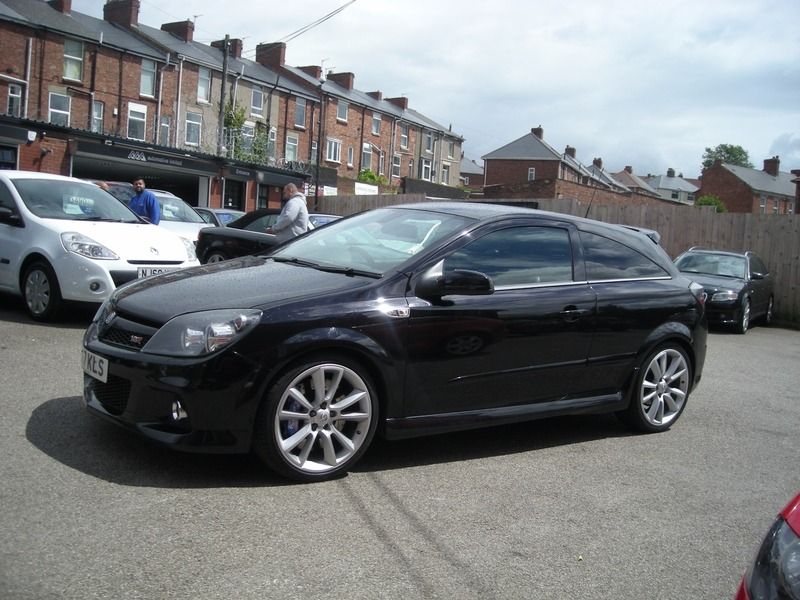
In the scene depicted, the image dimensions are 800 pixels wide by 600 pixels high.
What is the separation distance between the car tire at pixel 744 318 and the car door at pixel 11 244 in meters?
11.7

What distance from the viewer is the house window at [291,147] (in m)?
49.8

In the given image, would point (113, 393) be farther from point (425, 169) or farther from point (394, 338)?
point (425, 169)

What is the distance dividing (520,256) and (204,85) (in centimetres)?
4143

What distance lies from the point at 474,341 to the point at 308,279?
108 centimetres

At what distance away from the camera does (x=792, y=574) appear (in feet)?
6.59

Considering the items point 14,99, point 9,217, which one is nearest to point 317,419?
point 9,217

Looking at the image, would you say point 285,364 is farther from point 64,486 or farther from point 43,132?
point 43,132

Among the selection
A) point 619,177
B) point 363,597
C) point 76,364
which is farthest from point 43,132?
point 619,177

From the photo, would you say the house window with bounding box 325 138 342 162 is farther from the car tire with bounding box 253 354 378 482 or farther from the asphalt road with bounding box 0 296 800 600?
the car tire with bounding box 253 354 378 482

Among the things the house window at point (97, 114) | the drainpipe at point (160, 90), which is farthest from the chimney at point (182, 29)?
the house window at point (97, 114)

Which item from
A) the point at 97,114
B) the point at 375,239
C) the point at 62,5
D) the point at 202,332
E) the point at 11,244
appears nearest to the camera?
the point at 202,332

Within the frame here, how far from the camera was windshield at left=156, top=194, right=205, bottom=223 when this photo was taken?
46.5ft

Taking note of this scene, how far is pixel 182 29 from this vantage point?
149ft

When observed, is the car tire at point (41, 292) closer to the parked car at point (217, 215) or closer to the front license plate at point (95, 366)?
the front license plate at point (95, 366)
